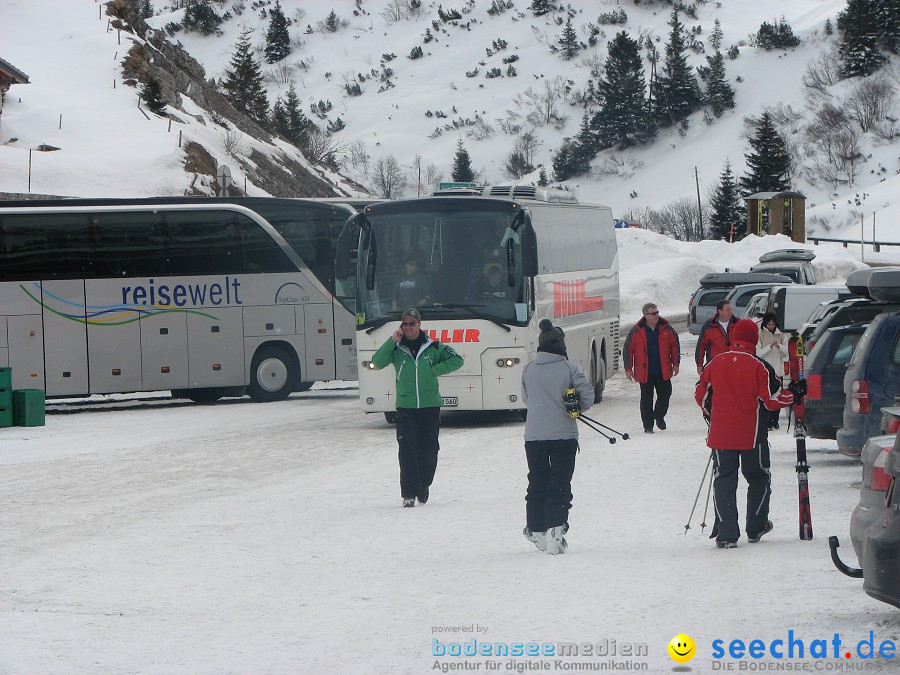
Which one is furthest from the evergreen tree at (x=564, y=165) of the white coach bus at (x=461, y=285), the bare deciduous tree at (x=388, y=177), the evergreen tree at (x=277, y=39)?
the white coach bus at (x=461, y=285)

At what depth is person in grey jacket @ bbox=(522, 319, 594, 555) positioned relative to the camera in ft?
33.9

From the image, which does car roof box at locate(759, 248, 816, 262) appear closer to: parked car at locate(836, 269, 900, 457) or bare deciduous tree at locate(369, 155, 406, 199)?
parked car at locate(836, 269, 900, 457)

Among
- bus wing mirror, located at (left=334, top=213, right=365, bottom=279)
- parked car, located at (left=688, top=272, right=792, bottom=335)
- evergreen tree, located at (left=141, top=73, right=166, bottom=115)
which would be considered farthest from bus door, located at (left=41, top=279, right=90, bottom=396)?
evergreen tree, located at (left=141, top=73, right=166, bottom=115)

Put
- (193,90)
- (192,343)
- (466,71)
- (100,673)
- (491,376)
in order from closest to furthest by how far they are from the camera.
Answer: (100,673) → (491,376) → (192,343) → (193,90) → (466,71)

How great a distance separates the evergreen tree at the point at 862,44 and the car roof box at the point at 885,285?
12004cm

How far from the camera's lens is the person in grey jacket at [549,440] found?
10336 millimetres

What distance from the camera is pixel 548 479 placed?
10492mm

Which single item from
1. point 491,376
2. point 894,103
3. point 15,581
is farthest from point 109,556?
point 894,103

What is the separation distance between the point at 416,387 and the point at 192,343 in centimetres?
1381

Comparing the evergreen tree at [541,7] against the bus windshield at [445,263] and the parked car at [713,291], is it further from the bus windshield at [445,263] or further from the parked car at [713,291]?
the bus windshield at [445,263]

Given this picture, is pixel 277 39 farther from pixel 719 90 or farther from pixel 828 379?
pixel 828 379

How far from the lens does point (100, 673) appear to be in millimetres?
6875

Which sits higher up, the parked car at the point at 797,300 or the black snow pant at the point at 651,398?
the parked car at the point at 797,300

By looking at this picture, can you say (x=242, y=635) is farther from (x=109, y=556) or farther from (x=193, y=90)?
(x=193, y=90)
